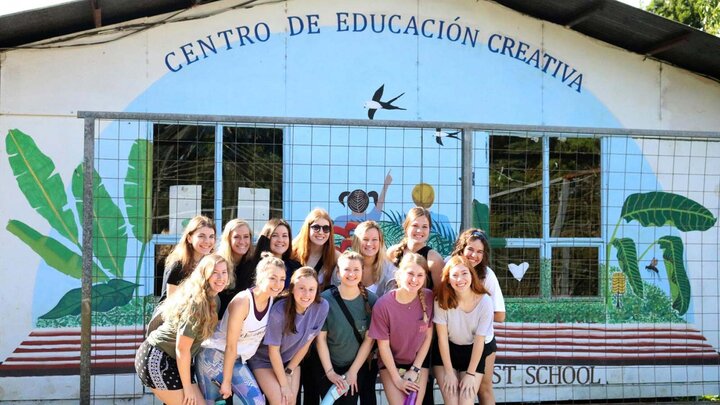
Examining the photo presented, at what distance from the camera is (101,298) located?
779cm

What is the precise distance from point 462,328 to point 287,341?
3.99 feet

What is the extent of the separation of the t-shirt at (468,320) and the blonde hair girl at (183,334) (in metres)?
1.55

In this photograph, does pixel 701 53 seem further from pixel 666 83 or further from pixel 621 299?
pixel 621 299

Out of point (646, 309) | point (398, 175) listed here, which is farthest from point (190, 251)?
point (646, 309)

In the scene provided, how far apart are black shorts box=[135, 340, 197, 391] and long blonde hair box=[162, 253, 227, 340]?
0.69ft

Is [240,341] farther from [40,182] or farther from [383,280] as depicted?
[40,182]

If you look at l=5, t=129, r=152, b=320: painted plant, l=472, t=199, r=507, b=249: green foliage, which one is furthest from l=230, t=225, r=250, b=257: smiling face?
l=472, t=199, r=507, b=249: green foliage

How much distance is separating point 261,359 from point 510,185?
3899mm

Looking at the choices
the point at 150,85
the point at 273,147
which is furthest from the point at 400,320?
the point at 150,85

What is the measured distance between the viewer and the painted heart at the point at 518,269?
848 centimetres

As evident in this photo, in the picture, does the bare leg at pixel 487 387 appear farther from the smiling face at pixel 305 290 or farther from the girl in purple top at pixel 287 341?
the smiling face at pixel 305 290

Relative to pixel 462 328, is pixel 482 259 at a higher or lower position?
higher

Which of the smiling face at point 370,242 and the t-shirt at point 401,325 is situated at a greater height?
the smiling face at point 370,242

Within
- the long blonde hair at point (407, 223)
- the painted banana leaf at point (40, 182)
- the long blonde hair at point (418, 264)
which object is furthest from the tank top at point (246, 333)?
the painted banana leaf at point (40, 182)
